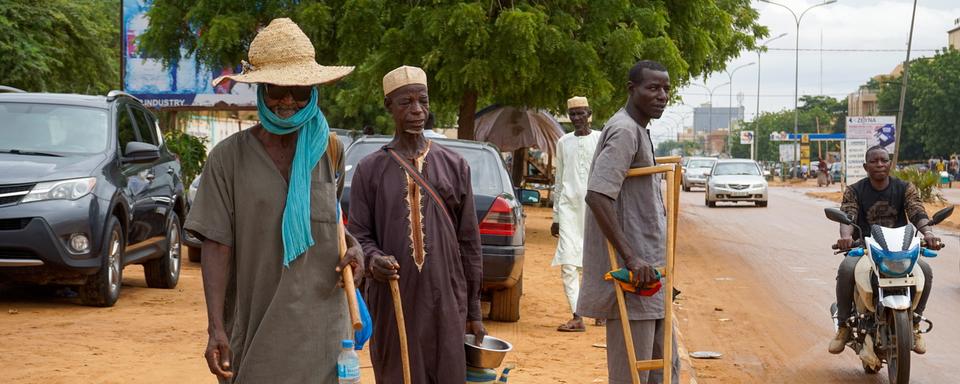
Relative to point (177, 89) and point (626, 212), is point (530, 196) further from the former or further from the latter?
point (177, 89)

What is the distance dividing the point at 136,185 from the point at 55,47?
1501 centimetres

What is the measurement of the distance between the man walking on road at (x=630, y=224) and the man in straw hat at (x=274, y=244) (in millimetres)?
1402

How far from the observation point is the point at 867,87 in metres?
125

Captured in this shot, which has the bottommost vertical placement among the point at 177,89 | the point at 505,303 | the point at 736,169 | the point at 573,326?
the point at 573,326

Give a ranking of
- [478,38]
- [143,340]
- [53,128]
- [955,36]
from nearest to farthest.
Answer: [143,340]
[53,128]
[478,38]
[955,36]

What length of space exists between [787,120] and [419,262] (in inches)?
5641

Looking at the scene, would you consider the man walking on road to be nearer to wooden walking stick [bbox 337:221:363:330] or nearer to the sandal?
wooden walking stick [bbox 337:221:363:330]

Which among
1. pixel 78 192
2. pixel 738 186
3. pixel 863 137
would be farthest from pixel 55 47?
pixel 738 186

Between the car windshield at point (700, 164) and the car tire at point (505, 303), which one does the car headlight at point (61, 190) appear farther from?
the car windshield at point (700, 164)

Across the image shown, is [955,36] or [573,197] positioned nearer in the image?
[573,197]

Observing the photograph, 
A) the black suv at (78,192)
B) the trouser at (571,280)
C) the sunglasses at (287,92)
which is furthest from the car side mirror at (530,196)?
the sunglasses at (287,92)

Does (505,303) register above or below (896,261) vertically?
below

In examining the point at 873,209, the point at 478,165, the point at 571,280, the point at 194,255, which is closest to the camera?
the point at 873,209

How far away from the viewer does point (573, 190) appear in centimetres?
962
